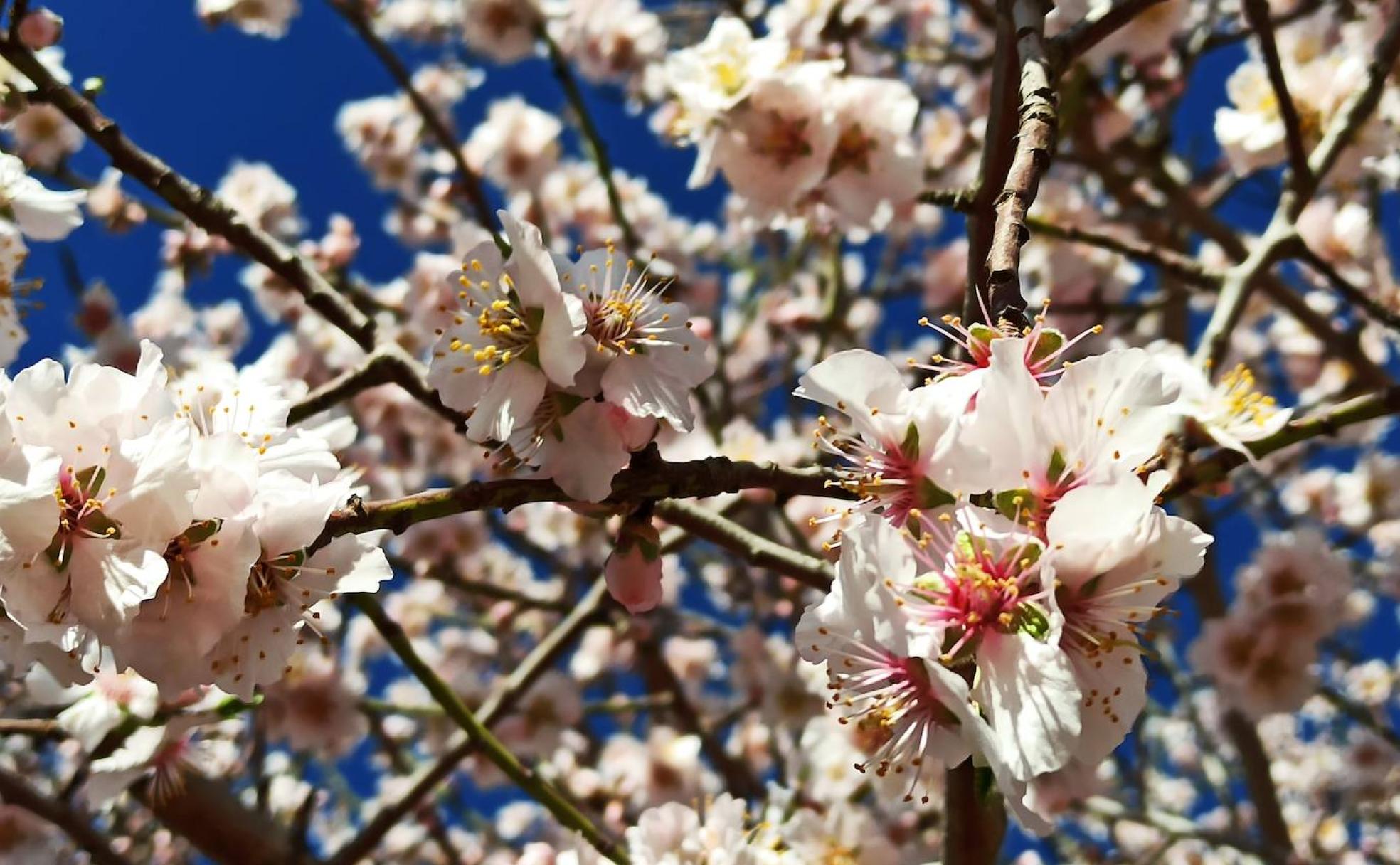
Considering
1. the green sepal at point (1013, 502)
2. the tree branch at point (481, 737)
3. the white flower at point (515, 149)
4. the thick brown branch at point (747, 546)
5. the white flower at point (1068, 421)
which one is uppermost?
Answer: the white flower at point (515, 149)

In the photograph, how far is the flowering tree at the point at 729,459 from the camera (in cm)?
107

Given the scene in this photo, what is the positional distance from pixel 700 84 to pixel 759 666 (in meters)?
2.37

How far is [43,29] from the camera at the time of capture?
6.82ft

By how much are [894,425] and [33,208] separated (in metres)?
1.48

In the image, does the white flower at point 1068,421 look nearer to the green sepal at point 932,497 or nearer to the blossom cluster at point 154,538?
the green sepal at point 932,497

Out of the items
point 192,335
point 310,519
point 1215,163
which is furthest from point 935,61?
point 192,335

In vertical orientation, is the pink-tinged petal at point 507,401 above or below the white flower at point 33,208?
below

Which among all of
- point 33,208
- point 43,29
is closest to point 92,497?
point 33,208

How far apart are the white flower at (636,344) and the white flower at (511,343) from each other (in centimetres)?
4

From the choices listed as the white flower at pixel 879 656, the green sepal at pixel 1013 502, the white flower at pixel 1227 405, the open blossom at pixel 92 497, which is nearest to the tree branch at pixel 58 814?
Result: the open blossom at pixel 92 497

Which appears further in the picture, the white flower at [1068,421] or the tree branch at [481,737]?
the tree branch at [481,737]

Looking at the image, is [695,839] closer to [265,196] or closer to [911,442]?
[911,442]

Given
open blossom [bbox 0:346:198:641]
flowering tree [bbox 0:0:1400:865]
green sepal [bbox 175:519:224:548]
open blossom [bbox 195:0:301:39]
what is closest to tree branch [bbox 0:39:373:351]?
flowering tree [bbox 0:0:1400:865]

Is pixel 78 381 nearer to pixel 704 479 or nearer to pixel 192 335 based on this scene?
pixel 704 479
